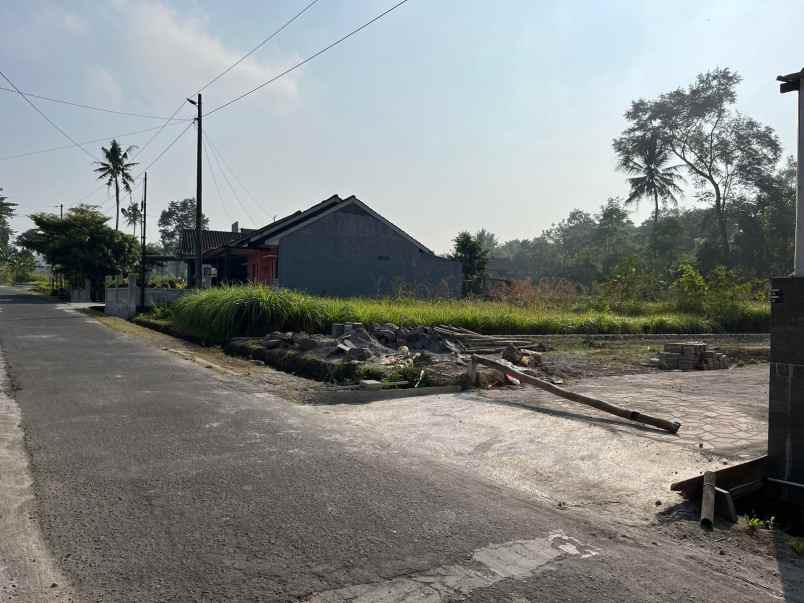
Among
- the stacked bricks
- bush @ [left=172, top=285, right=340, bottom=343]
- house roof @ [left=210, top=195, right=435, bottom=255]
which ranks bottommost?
the stacked bricks

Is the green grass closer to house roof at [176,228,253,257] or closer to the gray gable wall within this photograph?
the gray gable wall

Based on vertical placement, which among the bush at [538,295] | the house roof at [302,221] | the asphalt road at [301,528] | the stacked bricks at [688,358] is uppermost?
the house roof at [302,221]

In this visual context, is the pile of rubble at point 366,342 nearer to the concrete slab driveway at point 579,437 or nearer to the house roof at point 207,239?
the concrete slab driveway at point 579,437

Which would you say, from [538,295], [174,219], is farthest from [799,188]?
[174,219]

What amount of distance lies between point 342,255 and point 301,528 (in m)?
25.8

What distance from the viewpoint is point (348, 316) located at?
17.1 metres

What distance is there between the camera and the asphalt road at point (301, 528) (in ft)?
11.4

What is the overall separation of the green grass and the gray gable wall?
664 centimetres

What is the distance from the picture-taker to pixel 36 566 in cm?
361

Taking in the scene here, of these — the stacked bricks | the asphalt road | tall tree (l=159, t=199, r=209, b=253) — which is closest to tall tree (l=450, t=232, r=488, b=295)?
the stacked bricks

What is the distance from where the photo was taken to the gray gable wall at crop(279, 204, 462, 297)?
A: 2844 centimetres

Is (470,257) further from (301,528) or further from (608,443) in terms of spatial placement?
(301,528)

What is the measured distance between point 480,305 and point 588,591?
59.7 ft

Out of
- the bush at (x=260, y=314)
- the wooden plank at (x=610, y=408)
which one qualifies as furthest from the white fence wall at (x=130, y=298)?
the wooden plank at (x=610, y=408)
